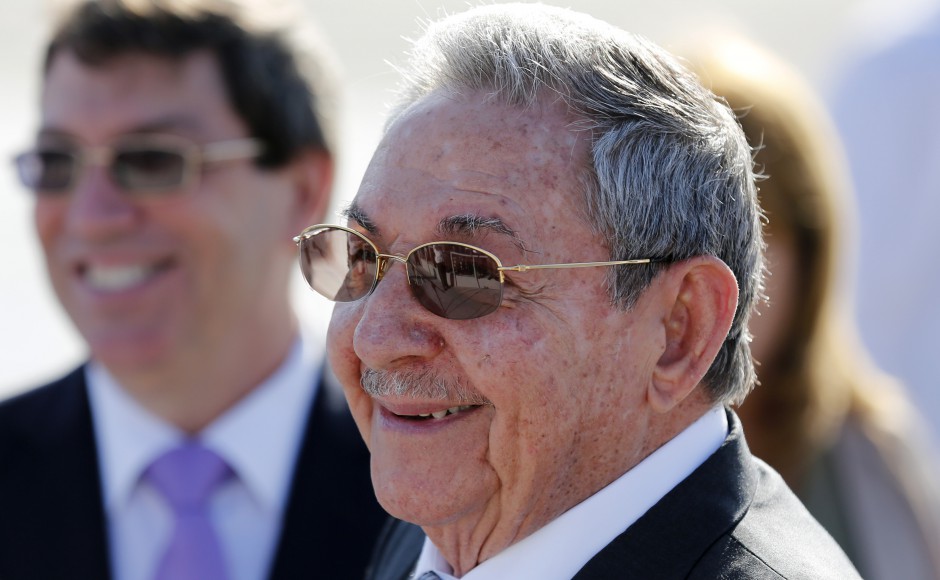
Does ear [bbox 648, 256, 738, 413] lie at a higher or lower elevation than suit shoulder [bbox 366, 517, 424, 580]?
higher

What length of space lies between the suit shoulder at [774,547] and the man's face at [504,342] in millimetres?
240

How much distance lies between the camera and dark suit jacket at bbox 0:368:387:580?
348 centimetres

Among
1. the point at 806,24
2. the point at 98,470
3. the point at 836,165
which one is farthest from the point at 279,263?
the point at 806,24

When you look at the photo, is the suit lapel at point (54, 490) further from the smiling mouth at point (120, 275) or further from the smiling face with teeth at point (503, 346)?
the smiling face with teeth at point (503, 346)

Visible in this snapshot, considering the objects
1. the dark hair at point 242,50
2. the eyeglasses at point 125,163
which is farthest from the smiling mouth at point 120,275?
the dark hair at point 242,50

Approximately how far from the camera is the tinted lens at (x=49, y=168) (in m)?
3.70

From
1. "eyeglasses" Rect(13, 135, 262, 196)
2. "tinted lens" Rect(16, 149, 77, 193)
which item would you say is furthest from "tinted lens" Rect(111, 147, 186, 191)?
"tinted lens" Rect(16, 149, 77, 193)

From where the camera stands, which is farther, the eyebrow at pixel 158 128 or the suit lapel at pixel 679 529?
the eyebrow at pixel 158 128

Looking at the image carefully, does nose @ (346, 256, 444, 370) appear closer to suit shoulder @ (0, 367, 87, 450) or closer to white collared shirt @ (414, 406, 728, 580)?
white collared shirt @ (414, 406, 728, 580)

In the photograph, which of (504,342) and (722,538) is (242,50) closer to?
(504,342)

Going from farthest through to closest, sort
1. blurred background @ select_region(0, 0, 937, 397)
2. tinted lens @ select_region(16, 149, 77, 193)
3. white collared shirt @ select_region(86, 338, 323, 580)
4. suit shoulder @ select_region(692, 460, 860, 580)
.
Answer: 1. blurred background @ select_region(0, 0, 937, 397)
2. tinted lens @ select_region(16, 149, 77, 193)
3. white collared shirt @ select_region(86, 338, 323, 580)
4. suit shoulder @ select_region(692, 460, 860, 580)

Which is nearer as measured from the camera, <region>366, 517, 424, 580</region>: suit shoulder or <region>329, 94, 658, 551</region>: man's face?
<region>329, 94, 658, 551</region>: man's face

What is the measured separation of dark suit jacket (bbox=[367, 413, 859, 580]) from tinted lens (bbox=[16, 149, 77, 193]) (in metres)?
2.38

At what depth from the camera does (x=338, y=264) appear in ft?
7.51
